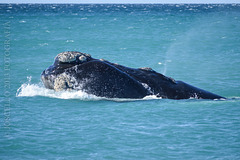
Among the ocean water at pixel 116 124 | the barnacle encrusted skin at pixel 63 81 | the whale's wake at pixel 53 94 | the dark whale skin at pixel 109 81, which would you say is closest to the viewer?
the ocean water at pixel 116 124

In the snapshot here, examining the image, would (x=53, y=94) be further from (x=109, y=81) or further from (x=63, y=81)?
(x=109, y=81)

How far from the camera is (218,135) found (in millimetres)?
9070

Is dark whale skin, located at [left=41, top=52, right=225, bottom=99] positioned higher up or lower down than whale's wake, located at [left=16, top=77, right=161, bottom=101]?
higher up

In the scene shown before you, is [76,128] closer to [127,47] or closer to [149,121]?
[149,121]

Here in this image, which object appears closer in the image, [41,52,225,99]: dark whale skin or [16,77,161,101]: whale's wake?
[41,52,225,99]: dark whale skin

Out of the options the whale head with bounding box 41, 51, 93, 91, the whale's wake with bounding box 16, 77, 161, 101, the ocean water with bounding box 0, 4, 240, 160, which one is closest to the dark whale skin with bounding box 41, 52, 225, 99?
the whale head with bounding box 41, 51, 93, 91

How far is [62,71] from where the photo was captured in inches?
456

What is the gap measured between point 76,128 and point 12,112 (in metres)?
2.59

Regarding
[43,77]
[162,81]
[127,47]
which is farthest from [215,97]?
[127,47]

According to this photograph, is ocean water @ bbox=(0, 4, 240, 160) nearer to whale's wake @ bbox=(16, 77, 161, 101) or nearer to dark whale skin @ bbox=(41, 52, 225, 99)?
whale's wake @ bbox=(16, 77, 161, 101)

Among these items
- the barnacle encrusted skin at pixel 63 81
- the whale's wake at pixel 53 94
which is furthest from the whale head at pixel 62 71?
the whale's wake at pixel 53 94

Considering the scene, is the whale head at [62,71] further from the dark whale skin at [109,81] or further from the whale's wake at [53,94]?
the whale's wake at [53,94]

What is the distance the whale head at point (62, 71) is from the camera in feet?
37.7

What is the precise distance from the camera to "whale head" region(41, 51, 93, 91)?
37.7 feet
